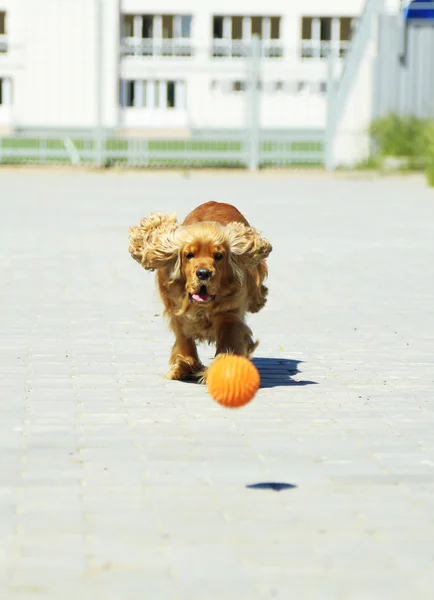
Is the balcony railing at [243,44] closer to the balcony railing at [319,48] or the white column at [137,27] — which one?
the balcony railing at [319,48]

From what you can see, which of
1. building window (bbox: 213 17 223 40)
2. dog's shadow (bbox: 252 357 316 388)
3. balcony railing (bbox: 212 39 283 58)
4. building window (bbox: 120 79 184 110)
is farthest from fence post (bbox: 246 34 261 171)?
dog's shadow (bbox: 252 357 316 388)

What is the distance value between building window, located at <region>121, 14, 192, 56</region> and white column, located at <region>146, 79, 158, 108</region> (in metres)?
1.32

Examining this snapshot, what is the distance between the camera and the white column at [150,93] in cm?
6025

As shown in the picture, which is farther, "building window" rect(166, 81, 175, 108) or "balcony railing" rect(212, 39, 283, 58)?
"building window" rect(166, 81, 175, 108)

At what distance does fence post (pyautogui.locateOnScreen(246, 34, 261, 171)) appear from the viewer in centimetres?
3632

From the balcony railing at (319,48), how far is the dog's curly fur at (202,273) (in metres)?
50.6

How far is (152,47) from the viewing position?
6019 cm

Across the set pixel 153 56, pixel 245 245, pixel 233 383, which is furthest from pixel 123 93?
pixel 233 383

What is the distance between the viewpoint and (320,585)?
4168mm

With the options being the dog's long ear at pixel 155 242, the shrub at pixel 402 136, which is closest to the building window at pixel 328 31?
the shrub at pixel 402 136

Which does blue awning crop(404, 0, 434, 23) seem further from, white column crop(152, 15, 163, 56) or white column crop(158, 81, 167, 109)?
white column crop(152, 15, 163, 56)

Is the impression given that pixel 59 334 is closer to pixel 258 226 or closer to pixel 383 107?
pixel 258 226

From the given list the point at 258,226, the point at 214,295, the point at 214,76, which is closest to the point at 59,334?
the point at 214,295

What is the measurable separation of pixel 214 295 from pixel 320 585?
3239 mm
